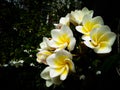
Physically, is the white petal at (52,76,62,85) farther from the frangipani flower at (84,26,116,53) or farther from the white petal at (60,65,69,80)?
the frangipani flower at (84,26,116,53)

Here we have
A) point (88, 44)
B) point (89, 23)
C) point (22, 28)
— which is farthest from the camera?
point (22, 28)

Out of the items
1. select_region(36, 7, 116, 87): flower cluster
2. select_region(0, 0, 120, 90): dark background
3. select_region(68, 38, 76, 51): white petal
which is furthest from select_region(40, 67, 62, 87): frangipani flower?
select_region(0, 0, 120, 90): dark background

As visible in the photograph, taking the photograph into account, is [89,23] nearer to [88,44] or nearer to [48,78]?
[88,44]

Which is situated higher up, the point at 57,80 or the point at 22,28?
the point at 57,80

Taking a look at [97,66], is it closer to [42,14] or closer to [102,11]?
[102,11]

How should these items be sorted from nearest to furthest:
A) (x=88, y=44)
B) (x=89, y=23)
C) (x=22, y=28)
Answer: (x=88, y=44) → (x=89, y=23) → (x=22, y=28)

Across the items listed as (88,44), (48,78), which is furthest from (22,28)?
(88,44)

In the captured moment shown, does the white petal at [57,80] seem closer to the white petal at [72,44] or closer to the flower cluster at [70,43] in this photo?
the flower cluster at [70,43]

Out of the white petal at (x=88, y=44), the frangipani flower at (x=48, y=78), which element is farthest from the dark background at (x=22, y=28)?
the white petal at (x=88, y=44)
